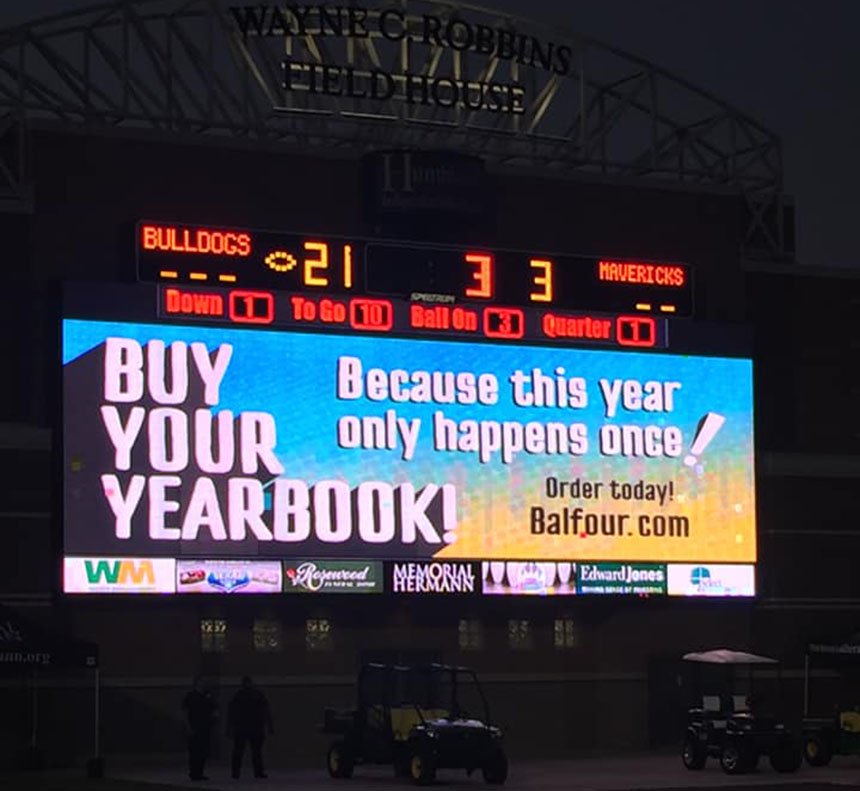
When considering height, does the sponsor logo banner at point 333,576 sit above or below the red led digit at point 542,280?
below

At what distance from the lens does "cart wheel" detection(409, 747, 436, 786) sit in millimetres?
42906

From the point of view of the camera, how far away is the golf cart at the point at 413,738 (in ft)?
141

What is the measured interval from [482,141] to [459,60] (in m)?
3.45

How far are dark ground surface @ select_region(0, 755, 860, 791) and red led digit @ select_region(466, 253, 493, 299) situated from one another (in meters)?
10.7

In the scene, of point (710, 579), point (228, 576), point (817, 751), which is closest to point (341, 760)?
point (228, 576)

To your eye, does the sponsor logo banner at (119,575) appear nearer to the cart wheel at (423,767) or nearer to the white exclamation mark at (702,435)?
the cart wheel at (423,767)

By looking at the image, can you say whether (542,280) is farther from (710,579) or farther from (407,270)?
(710,579)

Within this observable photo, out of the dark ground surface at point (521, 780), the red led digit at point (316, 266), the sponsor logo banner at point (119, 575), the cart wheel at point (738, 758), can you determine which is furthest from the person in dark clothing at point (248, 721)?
the red led digit at point (316, 266)

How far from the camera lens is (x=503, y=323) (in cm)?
5453

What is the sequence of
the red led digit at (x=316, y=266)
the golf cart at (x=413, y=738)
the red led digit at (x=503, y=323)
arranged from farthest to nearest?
the red led digit at (x=503, y=323) → the red led digit at (x=316, y=266) → the golf cart at (x=413, y=738)

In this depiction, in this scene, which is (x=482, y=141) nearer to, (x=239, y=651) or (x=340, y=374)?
(x=340, y=374)

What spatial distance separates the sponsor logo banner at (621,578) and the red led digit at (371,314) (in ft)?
24.0

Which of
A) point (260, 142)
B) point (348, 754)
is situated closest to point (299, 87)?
point (260, 142)

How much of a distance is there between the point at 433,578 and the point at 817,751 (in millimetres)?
9356
